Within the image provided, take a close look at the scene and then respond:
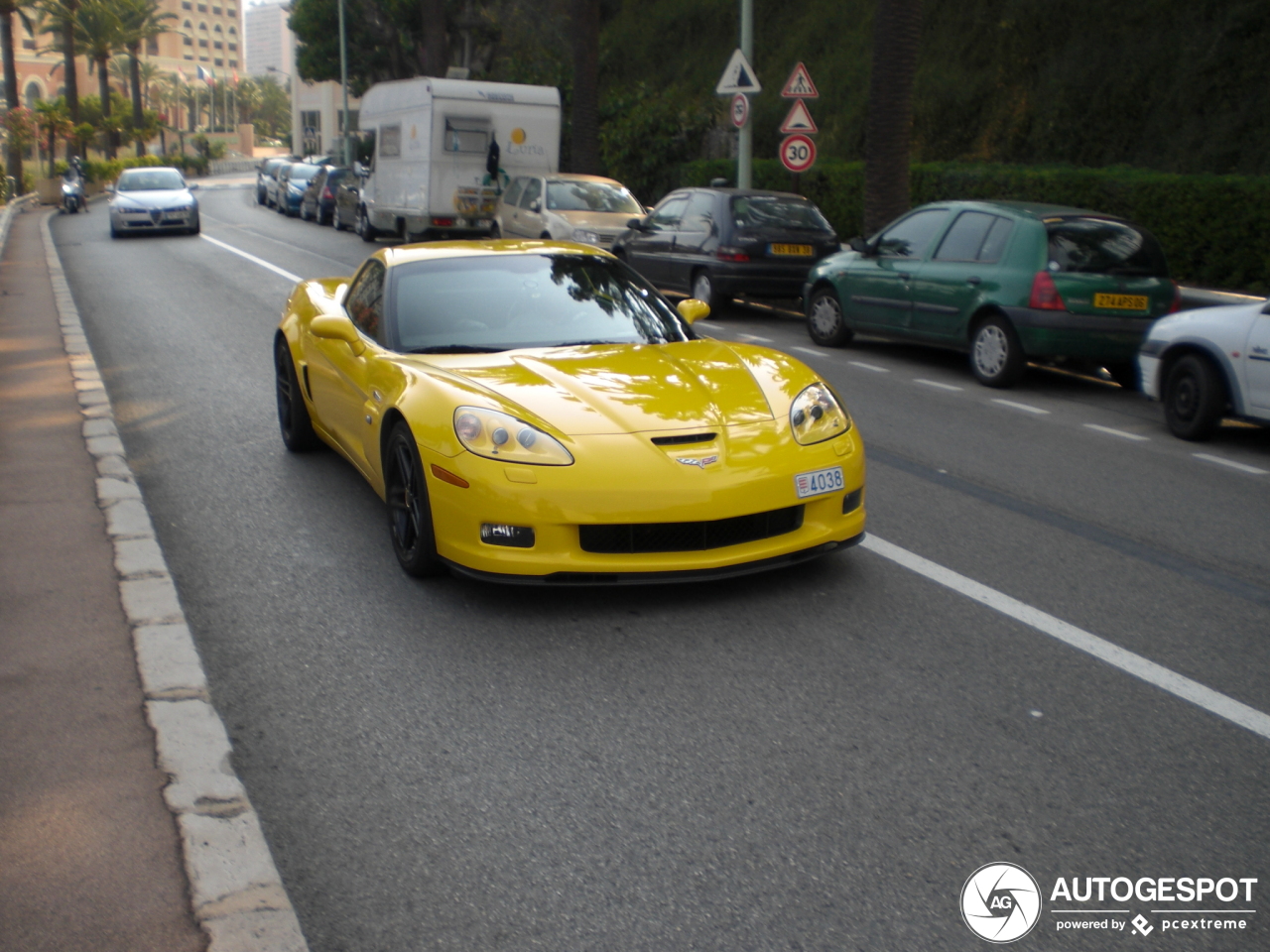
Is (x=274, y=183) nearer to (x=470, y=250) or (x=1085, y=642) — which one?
(x=470, y=250)

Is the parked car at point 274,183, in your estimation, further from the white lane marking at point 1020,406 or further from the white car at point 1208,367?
the white car at point 1208,367

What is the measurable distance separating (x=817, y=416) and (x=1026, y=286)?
5874 millimetres

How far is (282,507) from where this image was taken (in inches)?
255

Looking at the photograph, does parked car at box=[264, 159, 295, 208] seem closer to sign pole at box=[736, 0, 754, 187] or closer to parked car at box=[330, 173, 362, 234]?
parked car at box=[330, 173, 362, 234]

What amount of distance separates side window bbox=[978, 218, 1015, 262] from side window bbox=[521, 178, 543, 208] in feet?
32.8

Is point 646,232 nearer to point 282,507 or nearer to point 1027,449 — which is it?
point 1027,449

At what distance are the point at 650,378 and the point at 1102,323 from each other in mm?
6261

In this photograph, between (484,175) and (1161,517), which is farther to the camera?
(484,175)

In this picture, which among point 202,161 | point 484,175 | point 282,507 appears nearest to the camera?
point 282,507

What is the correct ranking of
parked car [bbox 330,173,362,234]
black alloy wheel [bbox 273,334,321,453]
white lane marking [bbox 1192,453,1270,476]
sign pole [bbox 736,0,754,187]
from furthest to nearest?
1. parked car [bbox 330,173,362,234]
2. sign pole [bbox 736,0,754,187]
3. white lane marking [bbox 1192,453,1270,476]
4. black alloy wheel [bbox 273,334,321,453]

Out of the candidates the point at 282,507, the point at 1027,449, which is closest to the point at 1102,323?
the point at 1027,449

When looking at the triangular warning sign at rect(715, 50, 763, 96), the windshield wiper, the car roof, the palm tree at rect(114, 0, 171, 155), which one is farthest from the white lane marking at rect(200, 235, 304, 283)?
the palm tree at rect(114, 0, 171, 155)

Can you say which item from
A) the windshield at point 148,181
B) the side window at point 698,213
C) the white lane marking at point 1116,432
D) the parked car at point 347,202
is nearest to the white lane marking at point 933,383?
the white lane marking at point 1116,432

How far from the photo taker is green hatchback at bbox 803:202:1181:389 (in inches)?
408
